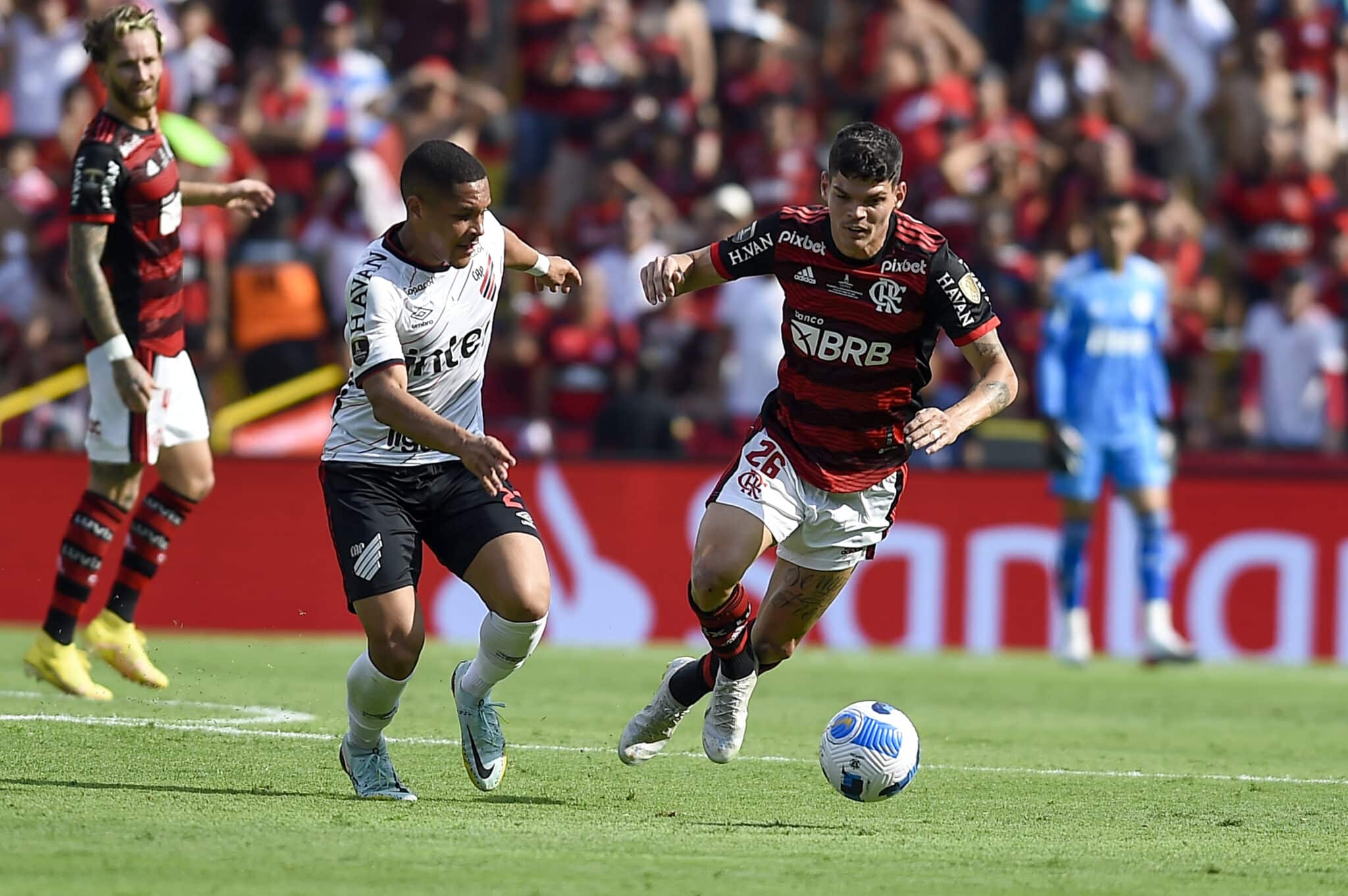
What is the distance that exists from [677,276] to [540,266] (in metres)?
0.52

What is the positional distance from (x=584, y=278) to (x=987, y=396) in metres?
8.21

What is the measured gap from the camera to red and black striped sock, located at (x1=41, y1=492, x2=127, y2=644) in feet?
28.9

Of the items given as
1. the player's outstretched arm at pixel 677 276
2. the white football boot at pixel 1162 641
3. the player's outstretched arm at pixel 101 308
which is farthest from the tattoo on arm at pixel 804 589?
the white football boot at pixel 1162 641

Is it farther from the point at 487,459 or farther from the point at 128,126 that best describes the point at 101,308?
the point at 487,459

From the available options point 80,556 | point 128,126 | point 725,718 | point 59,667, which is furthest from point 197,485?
point 725,718

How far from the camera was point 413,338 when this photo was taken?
6.64m

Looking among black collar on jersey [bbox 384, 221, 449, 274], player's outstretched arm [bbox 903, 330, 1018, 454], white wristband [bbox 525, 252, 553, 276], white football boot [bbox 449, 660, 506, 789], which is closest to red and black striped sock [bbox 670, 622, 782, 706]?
white football boot [bbox 449, 660, 506, 789]

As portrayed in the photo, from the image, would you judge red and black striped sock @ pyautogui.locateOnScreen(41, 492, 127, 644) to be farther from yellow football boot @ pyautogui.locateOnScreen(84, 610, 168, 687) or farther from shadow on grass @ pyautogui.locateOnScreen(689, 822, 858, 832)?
shadow on grass @ pyautogui.locateOnScreen(689, 822, 858, 832)

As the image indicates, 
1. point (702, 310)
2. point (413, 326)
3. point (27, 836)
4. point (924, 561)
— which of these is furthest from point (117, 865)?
point (702, 310)

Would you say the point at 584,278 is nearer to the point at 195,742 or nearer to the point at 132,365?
the point at 132,365

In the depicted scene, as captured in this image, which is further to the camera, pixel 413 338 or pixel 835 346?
pixel 835 346

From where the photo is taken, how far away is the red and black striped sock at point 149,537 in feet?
29.7

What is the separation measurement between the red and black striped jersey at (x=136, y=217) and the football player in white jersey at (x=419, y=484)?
2.24 metres

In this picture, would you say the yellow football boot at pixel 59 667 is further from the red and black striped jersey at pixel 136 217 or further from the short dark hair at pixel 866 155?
the short dark hair at pixel 866 155
